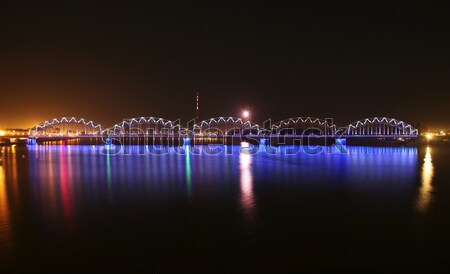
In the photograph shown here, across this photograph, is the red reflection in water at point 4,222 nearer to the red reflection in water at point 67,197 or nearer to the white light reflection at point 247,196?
the red reflection in water at point 67,197

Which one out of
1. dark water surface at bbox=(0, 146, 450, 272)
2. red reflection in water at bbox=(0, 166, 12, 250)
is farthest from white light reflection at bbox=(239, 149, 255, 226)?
red reflection in water at bbox=(0, 166, 12, 250)

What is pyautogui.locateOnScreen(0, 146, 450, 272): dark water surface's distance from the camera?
205 inches

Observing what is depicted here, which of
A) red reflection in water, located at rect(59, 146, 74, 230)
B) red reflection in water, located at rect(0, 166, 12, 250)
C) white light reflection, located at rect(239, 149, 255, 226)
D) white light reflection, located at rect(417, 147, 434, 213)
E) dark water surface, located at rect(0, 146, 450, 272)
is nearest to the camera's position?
dark water surface, located at rect(0, 146, 450, 272)

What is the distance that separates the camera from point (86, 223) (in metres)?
7.35

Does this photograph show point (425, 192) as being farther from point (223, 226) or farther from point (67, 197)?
point (67, 197)

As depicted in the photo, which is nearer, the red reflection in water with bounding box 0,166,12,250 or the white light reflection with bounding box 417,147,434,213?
the red reflection in water with bounding box 0,166,12,250

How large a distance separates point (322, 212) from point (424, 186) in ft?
20.7

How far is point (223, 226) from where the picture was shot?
6.99m

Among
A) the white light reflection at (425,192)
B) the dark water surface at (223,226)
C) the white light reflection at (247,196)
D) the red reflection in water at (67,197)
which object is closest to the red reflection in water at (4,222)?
the dark water surface at (223,226)

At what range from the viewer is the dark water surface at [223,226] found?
17.1 feet

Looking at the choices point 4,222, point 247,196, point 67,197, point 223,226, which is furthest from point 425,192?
point 4,222

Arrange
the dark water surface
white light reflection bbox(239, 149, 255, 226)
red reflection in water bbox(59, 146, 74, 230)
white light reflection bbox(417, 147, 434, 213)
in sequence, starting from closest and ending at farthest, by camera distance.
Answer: the dark water surface
red reflection in water bbox(59, 146, 74, 230)
white light reflection bbox(239, 149, 255, 226)
white light reflection bbox(417, 147, 434, 213)

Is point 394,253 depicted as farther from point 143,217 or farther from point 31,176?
point 31,176

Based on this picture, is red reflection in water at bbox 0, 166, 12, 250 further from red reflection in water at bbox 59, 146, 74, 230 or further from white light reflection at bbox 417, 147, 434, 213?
white light reflection at bbox 417, 147, 434, 213
